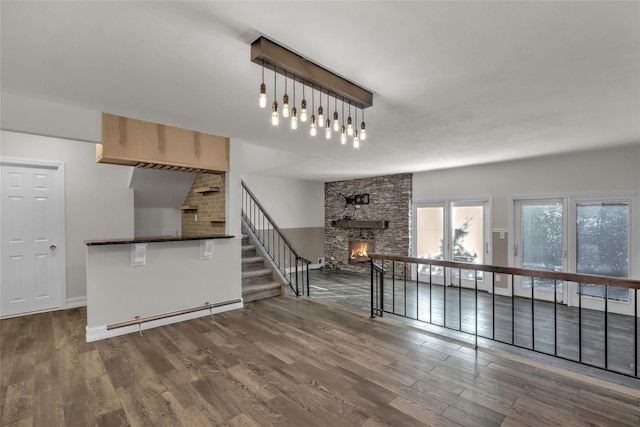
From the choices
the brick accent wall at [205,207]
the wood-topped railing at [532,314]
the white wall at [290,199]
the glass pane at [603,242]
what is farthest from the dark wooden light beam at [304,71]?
the white wall at [290,199]

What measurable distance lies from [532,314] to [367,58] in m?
2.67

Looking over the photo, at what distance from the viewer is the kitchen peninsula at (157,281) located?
3.50m

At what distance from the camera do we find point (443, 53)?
203 centimetres

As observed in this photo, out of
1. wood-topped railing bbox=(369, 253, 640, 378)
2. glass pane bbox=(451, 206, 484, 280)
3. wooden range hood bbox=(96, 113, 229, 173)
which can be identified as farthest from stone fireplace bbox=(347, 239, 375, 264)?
wooden range hood bbox=(96, 113, 229, 173)

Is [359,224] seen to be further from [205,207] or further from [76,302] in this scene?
[76,302]

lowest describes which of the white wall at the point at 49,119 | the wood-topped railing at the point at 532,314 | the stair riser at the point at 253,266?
the wood-topped railing at the point at 532,314

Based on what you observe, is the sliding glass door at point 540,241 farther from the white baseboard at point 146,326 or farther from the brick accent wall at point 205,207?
the brick accent wall at point 205,207

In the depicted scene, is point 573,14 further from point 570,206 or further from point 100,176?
point 100,176

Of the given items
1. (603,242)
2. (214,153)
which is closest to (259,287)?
(214,153)

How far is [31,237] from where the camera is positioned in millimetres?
4457

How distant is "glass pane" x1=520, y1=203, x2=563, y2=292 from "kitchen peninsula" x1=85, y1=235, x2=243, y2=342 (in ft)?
17.9

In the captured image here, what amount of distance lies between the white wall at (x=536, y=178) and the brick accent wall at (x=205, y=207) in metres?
4.74

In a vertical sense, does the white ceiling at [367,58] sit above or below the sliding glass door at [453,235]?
above

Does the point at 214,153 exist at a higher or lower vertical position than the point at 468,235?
higher
